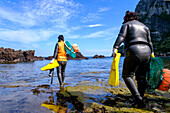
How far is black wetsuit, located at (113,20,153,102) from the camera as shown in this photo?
281cm

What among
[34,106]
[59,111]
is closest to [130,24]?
[59,111]

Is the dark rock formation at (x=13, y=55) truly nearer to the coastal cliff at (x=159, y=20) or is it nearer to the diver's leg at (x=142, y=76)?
the diver's leg at (x=142, y=76)

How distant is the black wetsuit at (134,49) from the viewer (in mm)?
2807

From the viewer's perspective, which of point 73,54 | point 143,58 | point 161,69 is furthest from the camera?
point 73,54

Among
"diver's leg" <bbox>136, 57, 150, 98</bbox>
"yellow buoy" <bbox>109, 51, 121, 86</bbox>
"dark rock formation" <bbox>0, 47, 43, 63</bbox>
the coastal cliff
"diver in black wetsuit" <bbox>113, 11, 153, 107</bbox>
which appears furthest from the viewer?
the coastal cliff

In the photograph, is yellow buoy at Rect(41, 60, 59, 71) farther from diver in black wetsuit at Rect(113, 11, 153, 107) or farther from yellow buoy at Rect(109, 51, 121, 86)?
diver in black wetsuit at Rect(113, 11, 153, 107)

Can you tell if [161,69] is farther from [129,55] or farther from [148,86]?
[129,55]

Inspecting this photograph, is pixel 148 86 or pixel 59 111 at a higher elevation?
pixel 148 86

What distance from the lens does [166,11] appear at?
132125 millimetres

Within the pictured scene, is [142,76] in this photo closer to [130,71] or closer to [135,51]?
[130,71]

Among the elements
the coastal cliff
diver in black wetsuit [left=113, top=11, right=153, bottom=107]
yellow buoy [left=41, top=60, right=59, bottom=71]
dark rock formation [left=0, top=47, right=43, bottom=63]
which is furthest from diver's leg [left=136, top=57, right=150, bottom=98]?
the coastal cliff

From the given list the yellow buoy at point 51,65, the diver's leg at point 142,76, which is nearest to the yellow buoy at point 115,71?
the diver's leg at point 142,76

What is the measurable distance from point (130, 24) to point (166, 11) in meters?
163

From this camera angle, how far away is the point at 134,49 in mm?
2803
